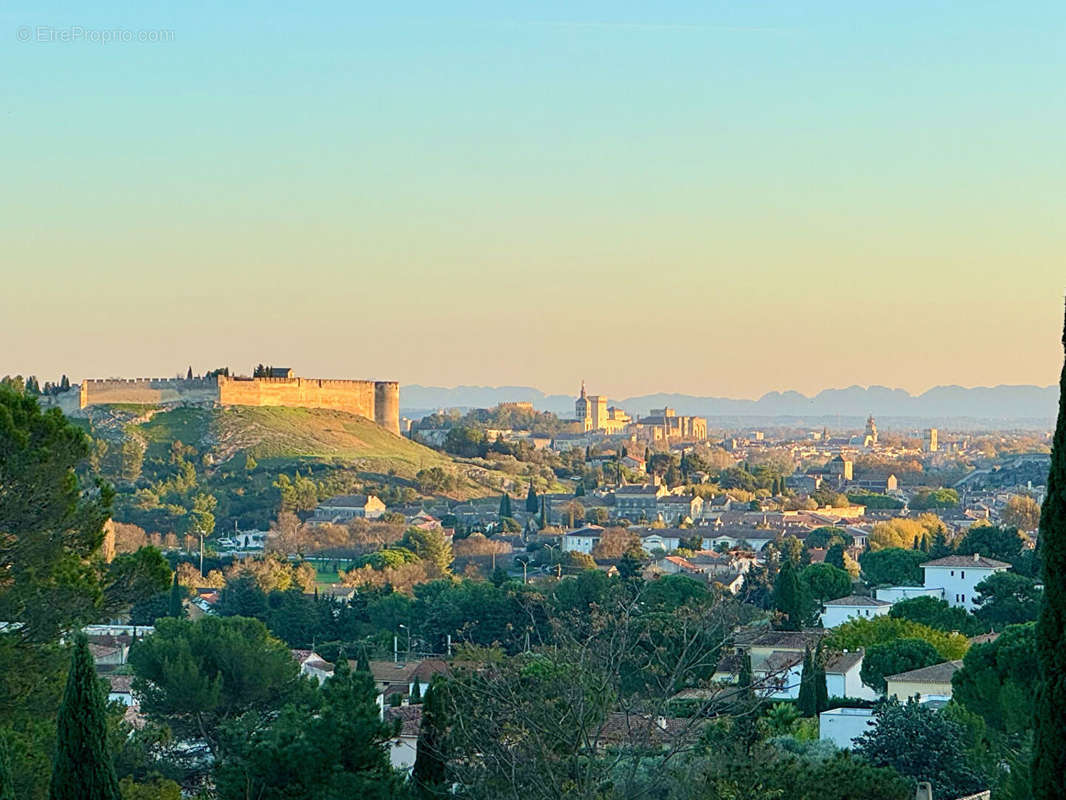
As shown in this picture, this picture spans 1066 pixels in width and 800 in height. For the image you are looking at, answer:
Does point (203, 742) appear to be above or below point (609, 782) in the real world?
below

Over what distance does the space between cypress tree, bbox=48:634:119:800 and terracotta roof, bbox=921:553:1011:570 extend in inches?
1500

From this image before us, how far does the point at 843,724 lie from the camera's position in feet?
89.3

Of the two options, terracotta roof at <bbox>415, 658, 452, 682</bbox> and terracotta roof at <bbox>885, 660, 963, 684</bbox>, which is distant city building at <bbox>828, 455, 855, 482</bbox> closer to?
terracotta roof at <bbox>415, 658, 452, 682</bbox>

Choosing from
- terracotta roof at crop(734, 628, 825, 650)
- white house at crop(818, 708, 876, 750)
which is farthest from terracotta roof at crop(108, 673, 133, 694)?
white house at crop(818, 708, 876, 750)

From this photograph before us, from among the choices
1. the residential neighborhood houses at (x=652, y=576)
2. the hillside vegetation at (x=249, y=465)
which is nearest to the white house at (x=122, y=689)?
the residential neighborhood houses at (x=652, y=576)

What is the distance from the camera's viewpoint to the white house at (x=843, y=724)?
26.9 metres

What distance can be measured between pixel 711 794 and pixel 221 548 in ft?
201

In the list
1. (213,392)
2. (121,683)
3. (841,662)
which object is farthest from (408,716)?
(213,392)

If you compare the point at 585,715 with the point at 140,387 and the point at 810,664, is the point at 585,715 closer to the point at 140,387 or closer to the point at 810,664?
the point at 810,664

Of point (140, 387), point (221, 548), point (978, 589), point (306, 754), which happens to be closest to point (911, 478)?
point (140, 387)

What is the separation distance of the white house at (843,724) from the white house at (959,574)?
20661 millimetres

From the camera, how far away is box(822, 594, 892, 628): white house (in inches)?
1727

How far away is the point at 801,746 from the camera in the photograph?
23672 mm

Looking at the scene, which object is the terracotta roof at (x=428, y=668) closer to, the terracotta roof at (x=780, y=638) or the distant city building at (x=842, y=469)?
the terracotta roof at (x=780, y=638)
